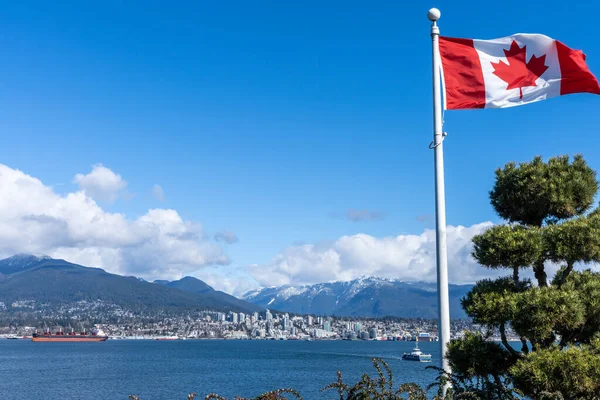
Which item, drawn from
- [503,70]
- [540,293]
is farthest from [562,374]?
[503,70]

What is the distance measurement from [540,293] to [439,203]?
2104mm

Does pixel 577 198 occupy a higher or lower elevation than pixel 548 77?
lower

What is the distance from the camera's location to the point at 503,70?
11.1 m

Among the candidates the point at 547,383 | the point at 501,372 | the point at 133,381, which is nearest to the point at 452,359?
the point at 501,372

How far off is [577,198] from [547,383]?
346 centimetres

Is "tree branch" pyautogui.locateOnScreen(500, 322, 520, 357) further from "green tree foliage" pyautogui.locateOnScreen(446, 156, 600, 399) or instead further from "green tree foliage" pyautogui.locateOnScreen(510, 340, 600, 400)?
"green tree foliage" pyautogui.locateOnScreen(510, 340, 600, 400)

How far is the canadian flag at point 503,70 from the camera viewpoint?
35.9 feet

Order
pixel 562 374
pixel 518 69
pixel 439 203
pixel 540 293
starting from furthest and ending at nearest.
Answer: pixel 518 69 < pixel 439 203 < pixel 540 293 < pixel 562 374

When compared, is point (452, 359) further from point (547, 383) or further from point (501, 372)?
point (547, 383)

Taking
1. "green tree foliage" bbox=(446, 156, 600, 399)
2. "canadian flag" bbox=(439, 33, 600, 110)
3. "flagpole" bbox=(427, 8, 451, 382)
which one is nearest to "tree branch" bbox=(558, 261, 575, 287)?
"green tree foliage" bbox=(446, 156, 600, 399)

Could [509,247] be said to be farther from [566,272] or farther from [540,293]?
[566,272]

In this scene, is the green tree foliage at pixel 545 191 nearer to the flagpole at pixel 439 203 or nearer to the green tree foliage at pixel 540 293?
the green tree foliage at pixel 540 293

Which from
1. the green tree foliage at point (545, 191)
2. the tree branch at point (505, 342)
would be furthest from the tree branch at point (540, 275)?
the tree branch at point (505, 342)

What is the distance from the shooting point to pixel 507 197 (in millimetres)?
11461
